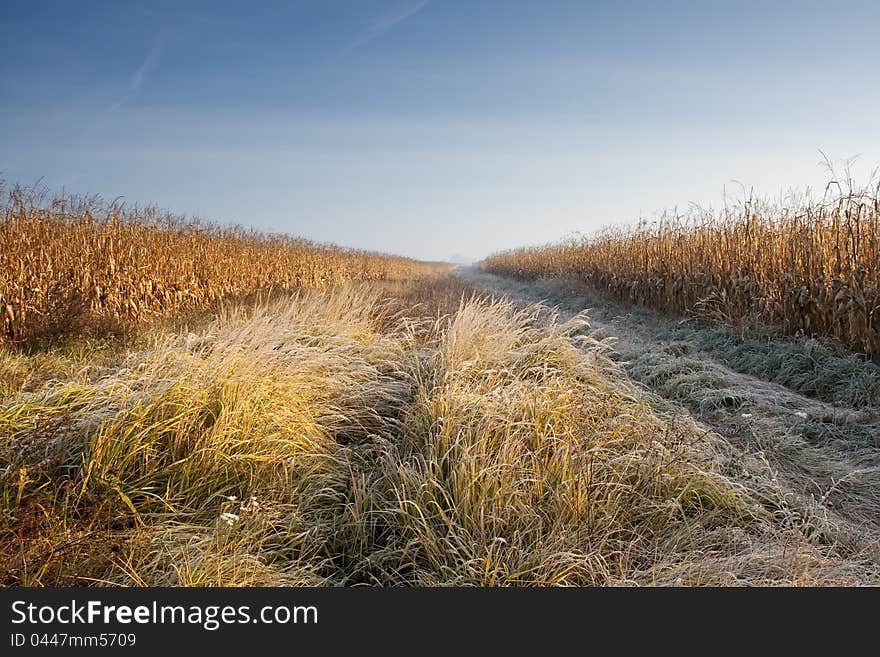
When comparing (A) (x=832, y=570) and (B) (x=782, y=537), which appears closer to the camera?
(A) (x=832, y=570)

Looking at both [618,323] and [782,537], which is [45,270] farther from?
[618,323]

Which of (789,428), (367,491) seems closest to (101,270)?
(367,491)

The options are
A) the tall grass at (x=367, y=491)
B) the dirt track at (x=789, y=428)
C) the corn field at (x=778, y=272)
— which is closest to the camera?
the tall grass at (x=367, y=491)

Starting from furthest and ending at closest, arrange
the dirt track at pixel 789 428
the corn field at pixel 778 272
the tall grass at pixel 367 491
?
the corn field at pixel 778 272, the dirt track at pixel 789 428, the tall grass at pixel 367 491

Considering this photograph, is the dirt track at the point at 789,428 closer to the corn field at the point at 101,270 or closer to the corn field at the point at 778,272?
the corn field at the point at 778,272

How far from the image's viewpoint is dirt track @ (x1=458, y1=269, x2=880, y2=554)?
3150 mm

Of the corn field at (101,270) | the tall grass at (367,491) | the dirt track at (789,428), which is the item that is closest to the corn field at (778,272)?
the dirt track at (789,428)

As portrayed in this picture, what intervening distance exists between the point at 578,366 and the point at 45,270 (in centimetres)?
766

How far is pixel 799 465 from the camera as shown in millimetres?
3645

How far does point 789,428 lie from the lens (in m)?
4.27

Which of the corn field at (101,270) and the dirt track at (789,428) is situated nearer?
the dirt track at (789,428)

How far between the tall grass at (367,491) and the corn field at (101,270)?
14.6ft

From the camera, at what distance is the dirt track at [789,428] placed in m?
3.15

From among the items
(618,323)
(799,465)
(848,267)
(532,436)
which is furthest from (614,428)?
(618,323)
